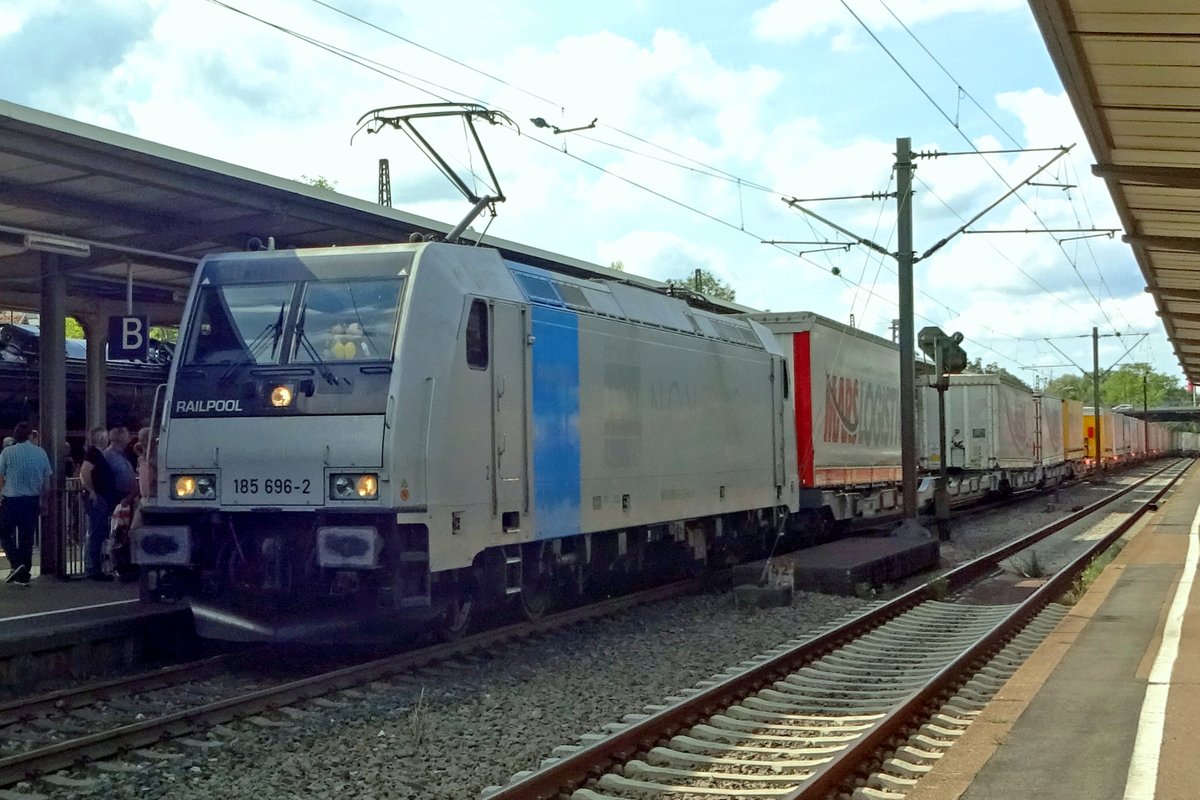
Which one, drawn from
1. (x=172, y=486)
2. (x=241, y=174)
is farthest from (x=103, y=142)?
(x=172, y=486)

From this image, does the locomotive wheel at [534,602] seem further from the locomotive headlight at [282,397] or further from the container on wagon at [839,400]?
the container on wagon at [839,400]

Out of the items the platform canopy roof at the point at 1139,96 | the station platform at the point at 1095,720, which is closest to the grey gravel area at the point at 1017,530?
the platform canopy roof at the point at 1139,96

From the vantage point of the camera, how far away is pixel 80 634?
9.80 m

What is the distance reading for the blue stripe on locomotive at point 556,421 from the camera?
11312mm

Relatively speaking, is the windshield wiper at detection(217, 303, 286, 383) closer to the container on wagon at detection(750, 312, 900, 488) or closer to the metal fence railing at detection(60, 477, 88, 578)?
the metal fence railing at detection(60, 477, 88, 578)

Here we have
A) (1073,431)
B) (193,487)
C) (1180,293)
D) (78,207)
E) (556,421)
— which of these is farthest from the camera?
(1073,431)

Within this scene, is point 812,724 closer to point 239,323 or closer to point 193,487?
point 193,487

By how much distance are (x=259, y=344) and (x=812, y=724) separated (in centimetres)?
510

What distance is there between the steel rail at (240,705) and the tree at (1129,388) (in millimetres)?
149540

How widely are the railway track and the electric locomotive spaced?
2.26m

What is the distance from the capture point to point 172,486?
10195 mm

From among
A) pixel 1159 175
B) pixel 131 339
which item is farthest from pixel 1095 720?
pixel 131 339

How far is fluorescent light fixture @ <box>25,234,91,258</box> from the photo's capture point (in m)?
12.2

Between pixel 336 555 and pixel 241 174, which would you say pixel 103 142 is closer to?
pixel 241 174
